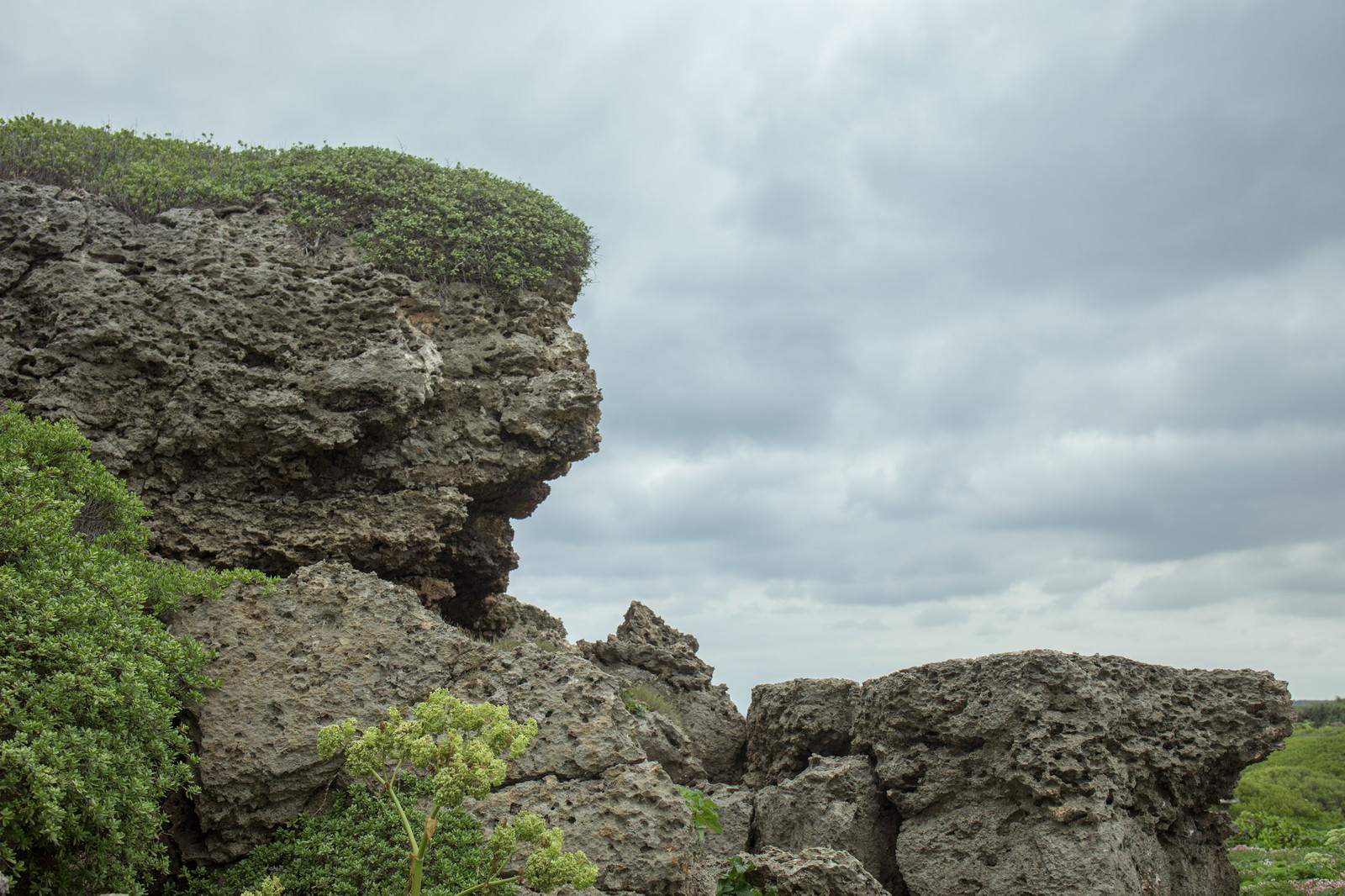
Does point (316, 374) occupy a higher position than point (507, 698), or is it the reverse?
point (316, 374)

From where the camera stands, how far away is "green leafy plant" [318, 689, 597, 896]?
5371 mm

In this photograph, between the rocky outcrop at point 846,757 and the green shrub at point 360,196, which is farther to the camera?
the green shrub at point 360,196

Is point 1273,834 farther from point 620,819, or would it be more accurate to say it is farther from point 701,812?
point 620,819

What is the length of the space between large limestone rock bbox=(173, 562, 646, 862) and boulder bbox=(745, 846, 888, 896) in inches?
78.9

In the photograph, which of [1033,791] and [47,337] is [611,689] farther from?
[47,337]

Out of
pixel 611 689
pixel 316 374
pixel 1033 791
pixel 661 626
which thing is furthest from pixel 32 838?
pixel 661 626

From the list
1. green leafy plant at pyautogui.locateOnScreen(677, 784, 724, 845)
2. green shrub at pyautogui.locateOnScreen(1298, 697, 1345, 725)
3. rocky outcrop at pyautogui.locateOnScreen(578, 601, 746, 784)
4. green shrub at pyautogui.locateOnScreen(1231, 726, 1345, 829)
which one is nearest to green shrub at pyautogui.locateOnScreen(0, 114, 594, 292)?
rocky outcrop at pyautogui.locateOnScreen(578, 601, 746, 784)

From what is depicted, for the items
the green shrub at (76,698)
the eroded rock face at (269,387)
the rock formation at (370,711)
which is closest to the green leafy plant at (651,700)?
the eroded rock face at (269,387)

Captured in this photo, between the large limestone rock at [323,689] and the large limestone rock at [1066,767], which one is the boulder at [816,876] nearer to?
the large limestone rock at [323,689]

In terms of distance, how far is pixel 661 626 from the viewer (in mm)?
17750

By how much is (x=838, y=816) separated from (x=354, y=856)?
668 centimetres

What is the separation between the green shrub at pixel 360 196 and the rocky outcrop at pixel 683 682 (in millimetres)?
7097

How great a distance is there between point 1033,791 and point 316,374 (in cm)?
1095

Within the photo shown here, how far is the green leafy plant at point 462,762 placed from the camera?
17.6ft
